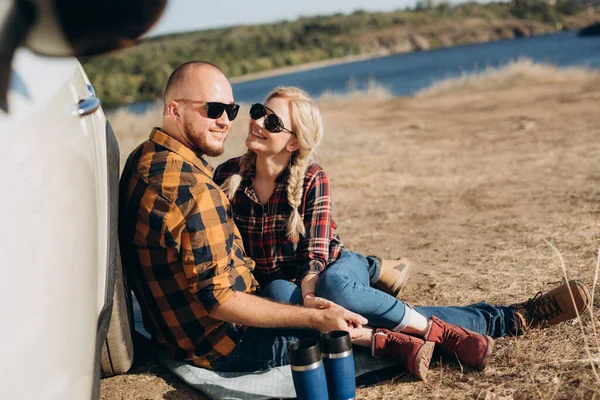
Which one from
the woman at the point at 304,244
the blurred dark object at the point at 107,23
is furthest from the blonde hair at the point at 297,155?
the blurred dark object at the point at 107,23

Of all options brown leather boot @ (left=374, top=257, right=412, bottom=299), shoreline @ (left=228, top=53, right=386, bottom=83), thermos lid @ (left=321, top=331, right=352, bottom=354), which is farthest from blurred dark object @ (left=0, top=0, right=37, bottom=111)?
shoreline @ (left=228, top=53, right=386, bottom=83)

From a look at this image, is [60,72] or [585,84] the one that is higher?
[60,72]

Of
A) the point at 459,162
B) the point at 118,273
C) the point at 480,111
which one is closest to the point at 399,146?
the point at 459,162

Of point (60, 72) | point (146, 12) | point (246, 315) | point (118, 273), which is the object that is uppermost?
point (146, 12)

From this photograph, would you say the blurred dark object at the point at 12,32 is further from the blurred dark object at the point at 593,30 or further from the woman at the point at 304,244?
the blurred dark object at the point at 593,30

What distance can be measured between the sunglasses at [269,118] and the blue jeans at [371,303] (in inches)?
29.8

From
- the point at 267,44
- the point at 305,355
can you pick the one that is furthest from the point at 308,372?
the point at 267,44

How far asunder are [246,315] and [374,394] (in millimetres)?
706

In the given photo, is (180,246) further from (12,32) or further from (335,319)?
(12,32)

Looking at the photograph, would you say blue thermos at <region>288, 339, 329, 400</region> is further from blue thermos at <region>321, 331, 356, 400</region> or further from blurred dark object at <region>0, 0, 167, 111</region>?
blurred dark object at <region>0, 0, 167, 111</region>

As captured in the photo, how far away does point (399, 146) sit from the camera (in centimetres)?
1087

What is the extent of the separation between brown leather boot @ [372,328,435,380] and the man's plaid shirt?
0.49 metres

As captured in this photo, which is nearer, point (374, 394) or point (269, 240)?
point (374, 394)

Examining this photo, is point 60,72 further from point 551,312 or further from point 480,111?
point 480,111
